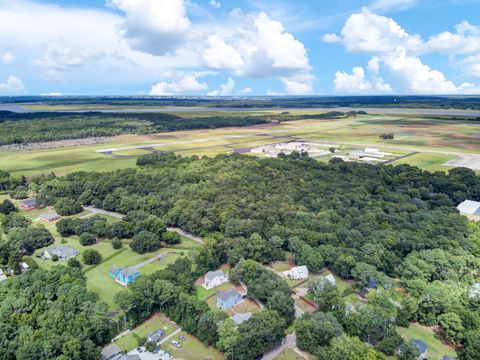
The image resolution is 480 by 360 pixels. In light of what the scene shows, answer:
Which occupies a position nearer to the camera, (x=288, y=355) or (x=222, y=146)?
(x=288, y=355)

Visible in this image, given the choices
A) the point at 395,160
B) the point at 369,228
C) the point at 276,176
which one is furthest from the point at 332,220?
the point at 395,160

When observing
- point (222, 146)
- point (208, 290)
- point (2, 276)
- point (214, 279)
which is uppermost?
point (222, 146)

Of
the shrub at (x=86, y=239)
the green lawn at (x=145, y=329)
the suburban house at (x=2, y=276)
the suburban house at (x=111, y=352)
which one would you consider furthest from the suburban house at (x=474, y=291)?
the suburban house at (x=2, y=276)

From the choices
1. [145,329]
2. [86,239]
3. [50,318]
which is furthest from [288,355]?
[86,239]

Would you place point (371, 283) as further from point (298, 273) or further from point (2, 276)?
point (2, 276)

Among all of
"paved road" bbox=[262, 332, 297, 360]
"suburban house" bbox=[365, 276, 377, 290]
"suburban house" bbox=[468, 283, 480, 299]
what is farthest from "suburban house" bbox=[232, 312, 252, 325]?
"suburban house" bbox=[468, 283, 480, 299]

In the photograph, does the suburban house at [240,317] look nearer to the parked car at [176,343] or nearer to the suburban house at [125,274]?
the parked car at [176,343]

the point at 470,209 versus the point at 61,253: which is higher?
the point at 470,209
